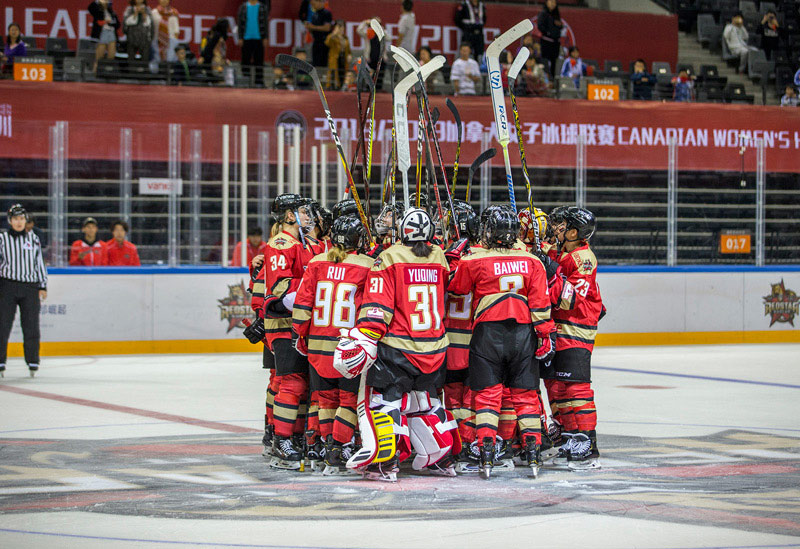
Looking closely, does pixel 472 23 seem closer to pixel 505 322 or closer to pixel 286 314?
pixel 286 314

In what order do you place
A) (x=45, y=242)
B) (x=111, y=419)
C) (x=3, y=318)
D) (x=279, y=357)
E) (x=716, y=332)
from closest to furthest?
(x=279, y=357), (x=111, y=419), (x=3, y=318), (x=45, y=242), (x=716, y=332)

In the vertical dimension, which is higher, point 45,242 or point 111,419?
point 45,242

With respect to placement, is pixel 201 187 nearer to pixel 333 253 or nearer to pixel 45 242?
pixel 45 242

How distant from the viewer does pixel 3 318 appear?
33.8 feet

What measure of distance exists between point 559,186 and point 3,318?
729 cm

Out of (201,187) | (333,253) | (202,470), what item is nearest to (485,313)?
(333,253)

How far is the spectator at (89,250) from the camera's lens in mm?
12086

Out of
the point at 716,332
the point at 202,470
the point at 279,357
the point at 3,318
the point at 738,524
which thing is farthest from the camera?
the point at 716,332

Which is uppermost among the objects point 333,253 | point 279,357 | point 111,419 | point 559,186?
point 559,186

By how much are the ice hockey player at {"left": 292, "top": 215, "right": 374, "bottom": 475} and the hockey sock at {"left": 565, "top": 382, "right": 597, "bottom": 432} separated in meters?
1.25

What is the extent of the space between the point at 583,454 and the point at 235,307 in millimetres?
7446

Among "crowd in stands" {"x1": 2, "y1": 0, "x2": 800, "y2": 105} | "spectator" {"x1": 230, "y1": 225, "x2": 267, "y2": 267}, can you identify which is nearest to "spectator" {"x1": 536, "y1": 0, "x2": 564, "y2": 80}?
"crowd in stands" {"x1": 2, "y1": 0, "x2": 800, "y2": 105}

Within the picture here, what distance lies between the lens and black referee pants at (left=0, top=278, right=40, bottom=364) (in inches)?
405

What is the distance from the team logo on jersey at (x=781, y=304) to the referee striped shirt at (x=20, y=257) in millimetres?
9218
